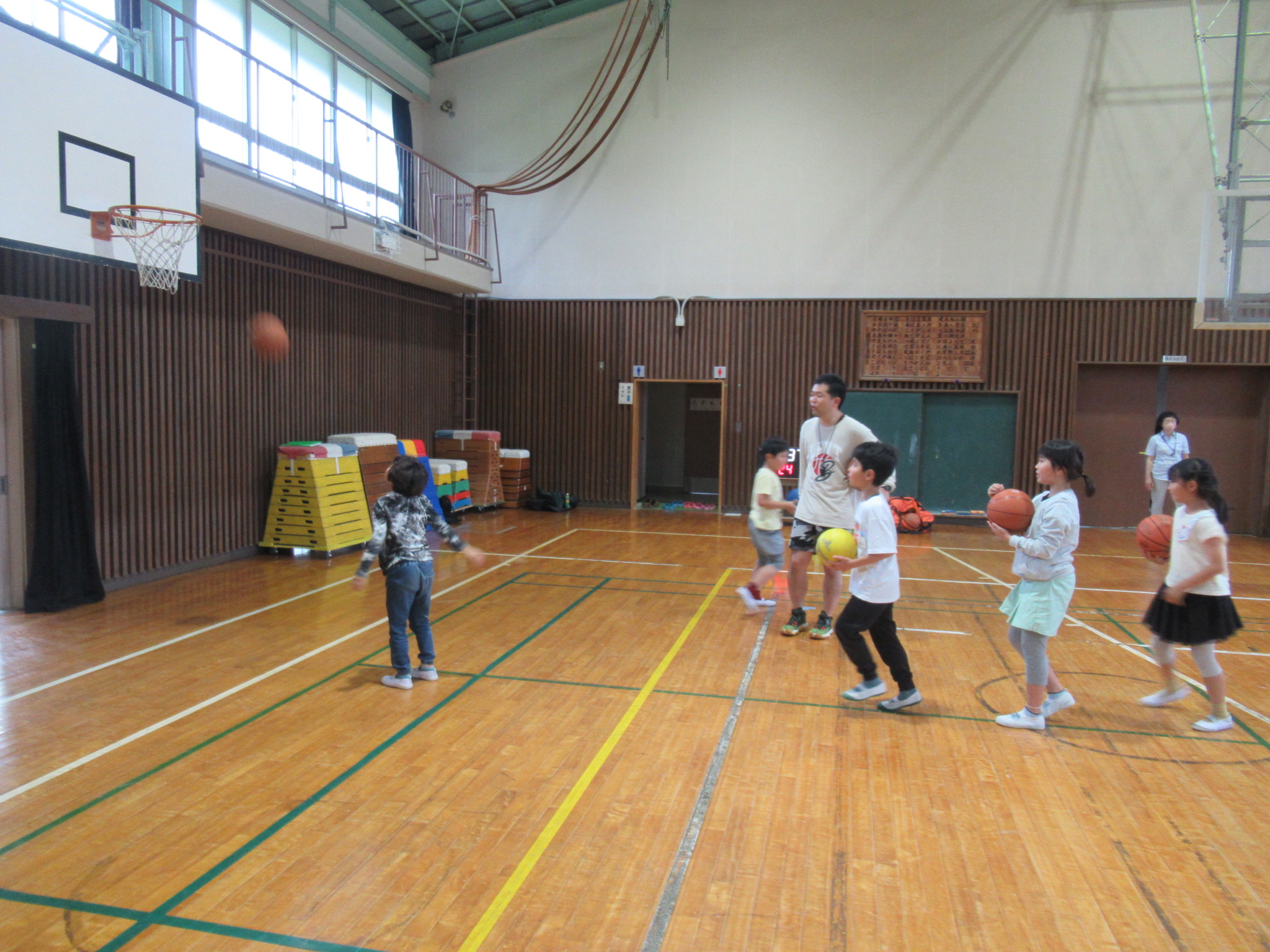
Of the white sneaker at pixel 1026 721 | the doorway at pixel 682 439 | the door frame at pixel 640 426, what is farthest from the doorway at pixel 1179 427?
the white sneaker at pixel 1026 721

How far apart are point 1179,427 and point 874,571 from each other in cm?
1108

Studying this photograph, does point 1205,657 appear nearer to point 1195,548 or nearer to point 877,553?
point 1195,548

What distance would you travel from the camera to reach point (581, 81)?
1443cm

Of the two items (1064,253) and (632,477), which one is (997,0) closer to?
(1064,253)

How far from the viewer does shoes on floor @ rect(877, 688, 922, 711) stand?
16.3ft

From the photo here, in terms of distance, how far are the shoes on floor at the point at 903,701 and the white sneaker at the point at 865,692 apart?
0.43 ft

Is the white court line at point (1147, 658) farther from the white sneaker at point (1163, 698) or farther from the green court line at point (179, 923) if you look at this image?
the green court line at point (179, 923)

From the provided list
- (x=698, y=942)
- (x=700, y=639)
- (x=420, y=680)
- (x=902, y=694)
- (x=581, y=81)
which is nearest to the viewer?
(x=698, y=942)

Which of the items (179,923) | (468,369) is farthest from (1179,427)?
(179,923)

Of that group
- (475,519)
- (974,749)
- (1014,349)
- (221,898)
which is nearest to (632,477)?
(475,519)

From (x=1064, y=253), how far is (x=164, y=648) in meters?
13.1

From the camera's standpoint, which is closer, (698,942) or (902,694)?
(698,942)

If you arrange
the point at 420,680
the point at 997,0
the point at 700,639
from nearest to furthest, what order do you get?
the point at 420,680
the point at 700,639
the point at 997,0

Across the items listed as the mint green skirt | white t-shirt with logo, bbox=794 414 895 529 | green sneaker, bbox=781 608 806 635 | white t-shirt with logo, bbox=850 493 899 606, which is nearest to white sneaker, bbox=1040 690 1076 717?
the mint green skirt
